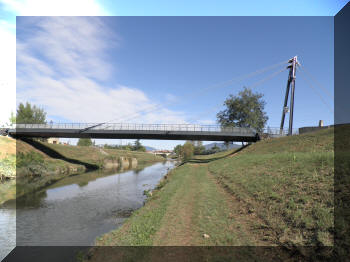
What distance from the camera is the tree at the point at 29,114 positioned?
7694 centimetres

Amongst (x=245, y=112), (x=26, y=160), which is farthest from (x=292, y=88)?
(x=26, y=160)

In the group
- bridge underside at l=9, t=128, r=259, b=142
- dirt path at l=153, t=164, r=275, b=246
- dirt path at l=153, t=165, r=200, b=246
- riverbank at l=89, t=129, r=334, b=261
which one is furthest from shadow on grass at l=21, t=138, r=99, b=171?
riverbank at l=89, t=129, r=334, b=261

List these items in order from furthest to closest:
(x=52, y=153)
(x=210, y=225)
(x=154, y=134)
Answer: (x=52, y=153), (x=154, y=134), (x=210, y=225)

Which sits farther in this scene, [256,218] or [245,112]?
[245,112]

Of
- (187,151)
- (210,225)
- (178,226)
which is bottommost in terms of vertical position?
(187,151)

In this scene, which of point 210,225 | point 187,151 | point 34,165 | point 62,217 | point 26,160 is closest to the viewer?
point 210,225

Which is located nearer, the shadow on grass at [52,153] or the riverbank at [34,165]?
the riverbank at [34,165]

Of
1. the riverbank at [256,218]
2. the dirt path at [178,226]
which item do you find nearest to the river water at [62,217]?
the riverbank at [256,218]

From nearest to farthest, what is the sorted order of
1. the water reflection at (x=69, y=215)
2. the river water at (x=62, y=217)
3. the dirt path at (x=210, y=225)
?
the dirt path at (x=210, y=225) < the river water at (x=62, y=217) < the water reflection at (x=69, y=215)

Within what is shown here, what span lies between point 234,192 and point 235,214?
411 cm

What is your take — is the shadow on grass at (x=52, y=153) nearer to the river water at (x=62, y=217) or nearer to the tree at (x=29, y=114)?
the tree at (x=29, y=114)

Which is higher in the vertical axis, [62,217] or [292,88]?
[292,88]

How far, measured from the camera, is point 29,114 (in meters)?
78.6

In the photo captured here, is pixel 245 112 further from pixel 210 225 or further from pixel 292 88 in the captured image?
pixel 210 225
